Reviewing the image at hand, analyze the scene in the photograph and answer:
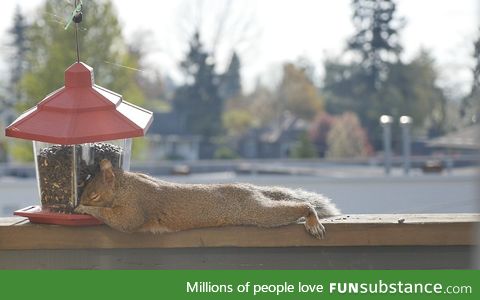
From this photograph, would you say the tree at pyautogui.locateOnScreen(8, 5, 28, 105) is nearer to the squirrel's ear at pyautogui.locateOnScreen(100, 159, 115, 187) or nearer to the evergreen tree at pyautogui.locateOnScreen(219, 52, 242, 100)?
the evergreen tree at pyautogui.locateOnScreen(219, 52, 242, 100)

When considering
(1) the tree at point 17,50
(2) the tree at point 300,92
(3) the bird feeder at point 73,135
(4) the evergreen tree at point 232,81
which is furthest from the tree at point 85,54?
(3) the bird feeder at point 73,135

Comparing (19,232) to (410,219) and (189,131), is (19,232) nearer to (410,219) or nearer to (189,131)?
(410,219)

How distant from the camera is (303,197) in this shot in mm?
2596

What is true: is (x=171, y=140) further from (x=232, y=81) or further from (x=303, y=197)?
(x=303, y=197)

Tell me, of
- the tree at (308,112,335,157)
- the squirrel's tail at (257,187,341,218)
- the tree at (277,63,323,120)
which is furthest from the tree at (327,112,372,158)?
the squirrel's tail at (257,187,341,218)

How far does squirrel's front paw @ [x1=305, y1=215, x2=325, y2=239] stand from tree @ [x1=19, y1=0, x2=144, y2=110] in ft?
54.3

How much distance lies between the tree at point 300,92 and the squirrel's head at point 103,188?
31.5m

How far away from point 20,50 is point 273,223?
84.5 ft

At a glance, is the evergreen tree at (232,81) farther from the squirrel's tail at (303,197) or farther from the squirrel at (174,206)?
the squirrel at (174,206)

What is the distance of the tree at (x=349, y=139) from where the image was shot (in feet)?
95.8

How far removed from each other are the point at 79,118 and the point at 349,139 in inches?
1071

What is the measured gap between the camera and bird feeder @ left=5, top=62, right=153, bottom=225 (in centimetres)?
237

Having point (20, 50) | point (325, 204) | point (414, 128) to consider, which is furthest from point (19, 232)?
point (414, 128)

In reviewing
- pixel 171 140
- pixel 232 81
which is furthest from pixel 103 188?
pixel 171 140
